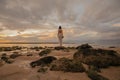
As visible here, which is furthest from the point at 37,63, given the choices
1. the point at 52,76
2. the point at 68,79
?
the point at 68,79

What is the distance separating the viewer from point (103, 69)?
5.82 metres

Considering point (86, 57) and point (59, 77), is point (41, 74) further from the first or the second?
point (86, 57)

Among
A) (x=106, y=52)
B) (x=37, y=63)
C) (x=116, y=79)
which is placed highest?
(x=106, y=52)

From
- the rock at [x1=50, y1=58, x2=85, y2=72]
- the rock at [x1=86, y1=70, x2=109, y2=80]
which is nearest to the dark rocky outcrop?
the rock at [x1=50, y1=58, x2=85, y2=72]

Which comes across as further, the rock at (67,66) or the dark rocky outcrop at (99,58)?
the dark rocky outcrop at (99,58)

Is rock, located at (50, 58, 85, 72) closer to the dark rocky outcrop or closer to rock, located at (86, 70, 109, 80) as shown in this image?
rock, located at (86, 70, 109, 80)

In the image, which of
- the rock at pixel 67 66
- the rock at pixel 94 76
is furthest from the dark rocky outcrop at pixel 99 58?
the rock at pixel 94 76

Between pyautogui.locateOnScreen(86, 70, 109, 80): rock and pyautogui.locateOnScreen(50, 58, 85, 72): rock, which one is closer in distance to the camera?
pyautogui.locateOnScreen(86, 70, 109, 80): rock

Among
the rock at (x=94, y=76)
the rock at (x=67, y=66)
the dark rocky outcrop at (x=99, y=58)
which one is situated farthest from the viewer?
the dark rocky outcrop at (x=99, y=58)

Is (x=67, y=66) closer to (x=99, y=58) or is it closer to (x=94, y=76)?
(x=94, y=76)

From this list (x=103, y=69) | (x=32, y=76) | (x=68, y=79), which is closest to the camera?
(x=68, y=79)

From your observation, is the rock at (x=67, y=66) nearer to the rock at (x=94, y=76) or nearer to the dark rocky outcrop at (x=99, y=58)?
the rock at (x=94, y=76)

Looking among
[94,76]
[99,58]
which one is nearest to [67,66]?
[94,76]

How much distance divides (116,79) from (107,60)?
1.66 metres
